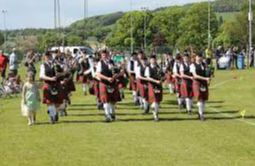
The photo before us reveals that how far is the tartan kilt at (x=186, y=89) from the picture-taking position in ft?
82.9

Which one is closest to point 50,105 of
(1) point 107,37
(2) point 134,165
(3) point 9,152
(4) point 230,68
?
(3) point 9,152

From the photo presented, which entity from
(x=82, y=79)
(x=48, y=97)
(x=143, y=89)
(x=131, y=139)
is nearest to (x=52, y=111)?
(x=48, y=97)

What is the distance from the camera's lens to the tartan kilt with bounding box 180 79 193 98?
995 inches

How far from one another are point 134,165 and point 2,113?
13553 millimetres

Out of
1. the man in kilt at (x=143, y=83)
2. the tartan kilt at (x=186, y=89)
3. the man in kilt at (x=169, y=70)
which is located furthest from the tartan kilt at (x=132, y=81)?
the tartan kilt at (x=186, y=89)

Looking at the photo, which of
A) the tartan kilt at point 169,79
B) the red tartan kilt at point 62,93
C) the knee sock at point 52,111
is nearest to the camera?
the knee sock at point 52,111

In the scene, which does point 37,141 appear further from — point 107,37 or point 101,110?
point 107,37

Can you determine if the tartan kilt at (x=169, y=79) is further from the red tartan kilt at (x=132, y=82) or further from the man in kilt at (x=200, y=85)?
the man in kilt at (x=200, y=85)

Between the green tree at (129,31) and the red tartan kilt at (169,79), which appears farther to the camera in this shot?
the green tree at (129,31)

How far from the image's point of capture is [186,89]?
2541 cm

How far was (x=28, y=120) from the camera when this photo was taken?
23438mm

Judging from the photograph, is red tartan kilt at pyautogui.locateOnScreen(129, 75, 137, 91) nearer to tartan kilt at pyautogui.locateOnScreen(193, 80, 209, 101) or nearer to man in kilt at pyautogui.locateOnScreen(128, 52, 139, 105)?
man in kilt at pyautogui.locateOnScreen(128, 52, 139, 105)

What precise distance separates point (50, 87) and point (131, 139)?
5181 millimetres

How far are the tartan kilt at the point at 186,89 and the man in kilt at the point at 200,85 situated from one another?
138 cm
